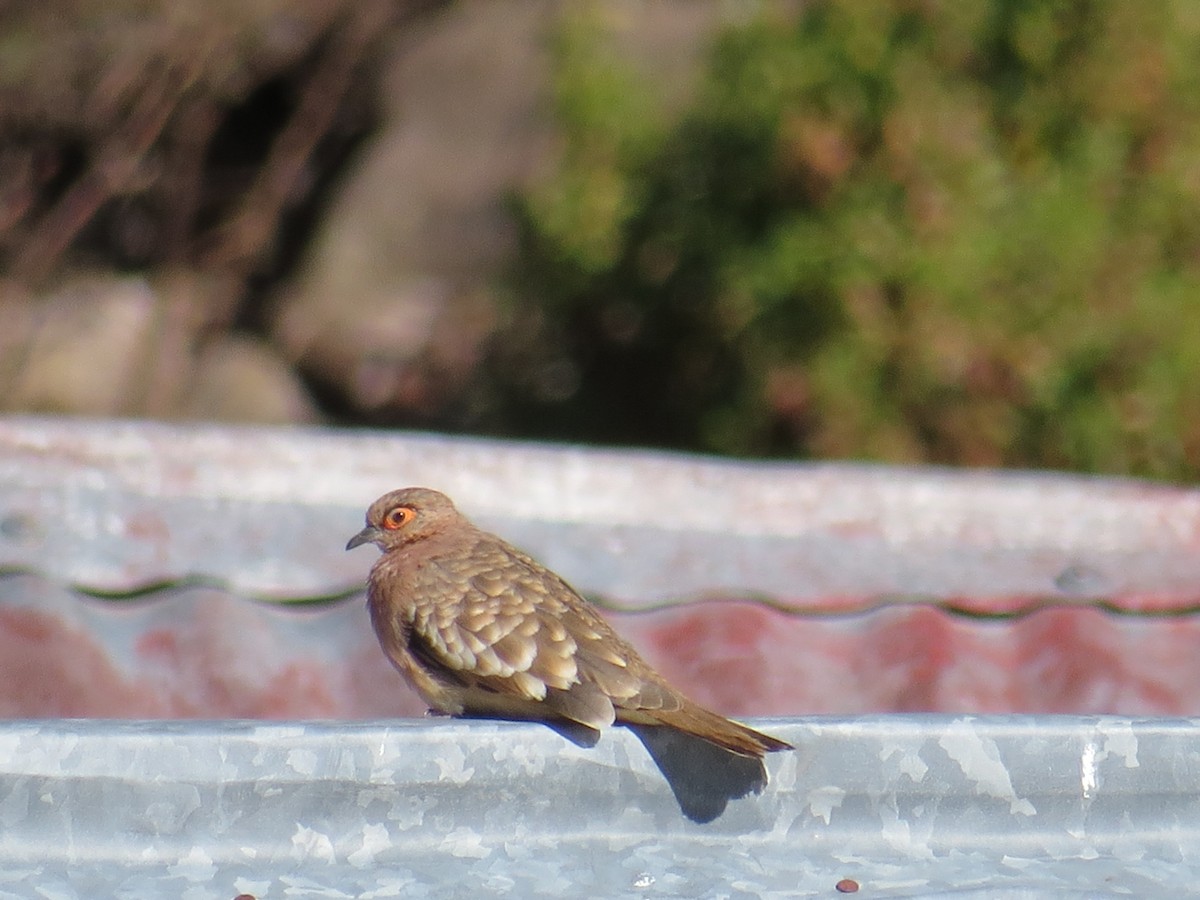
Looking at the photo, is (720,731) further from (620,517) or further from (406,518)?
(620,517)

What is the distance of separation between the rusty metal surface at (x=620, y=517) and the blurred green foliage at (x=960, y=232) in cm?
287

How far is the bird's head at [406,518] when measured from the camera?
14.7 feet

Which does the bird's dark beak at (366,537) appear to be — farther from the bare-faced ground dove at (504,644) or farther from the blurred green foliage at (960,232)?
the blurred green foliage at (960,232)

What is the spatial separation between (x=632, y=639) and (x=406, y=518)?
27.8 inches

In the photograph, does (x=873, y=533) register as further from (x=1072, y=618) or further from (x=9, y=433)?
(x=9, y=433)

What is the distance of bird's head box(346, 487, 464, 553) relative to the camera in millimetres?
4477

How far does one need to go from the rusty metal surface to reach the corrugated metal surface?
11 mm

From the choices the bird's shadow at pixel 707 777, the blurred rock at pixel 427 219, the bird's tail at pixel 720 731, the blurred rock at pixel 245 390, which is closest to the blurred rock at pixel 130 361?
the blurred rock at pixel 245 390

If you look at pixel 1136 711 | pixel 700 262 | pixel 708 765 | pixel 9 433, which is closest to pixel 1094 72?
pixel 700 262

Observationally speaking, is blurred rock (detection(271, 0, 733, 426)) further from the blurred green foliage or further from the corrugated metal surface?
the corrugated metal surface

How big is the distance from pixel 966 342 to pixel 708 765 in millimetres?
5864

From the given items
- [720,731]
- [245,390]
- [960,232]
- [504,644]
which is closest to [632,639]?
[504,644]

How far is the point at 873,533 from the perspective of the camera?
5.37 m

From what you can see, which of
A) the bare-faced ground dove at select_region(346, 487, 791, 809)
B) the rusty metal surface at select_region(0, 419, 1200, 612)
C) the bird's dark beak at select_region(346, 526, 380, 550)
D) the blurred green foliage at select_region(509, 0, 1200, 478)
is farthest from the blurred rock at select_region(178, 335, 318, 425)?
the bare-faced ground dove at select_region(346, 487, 791, 809)
